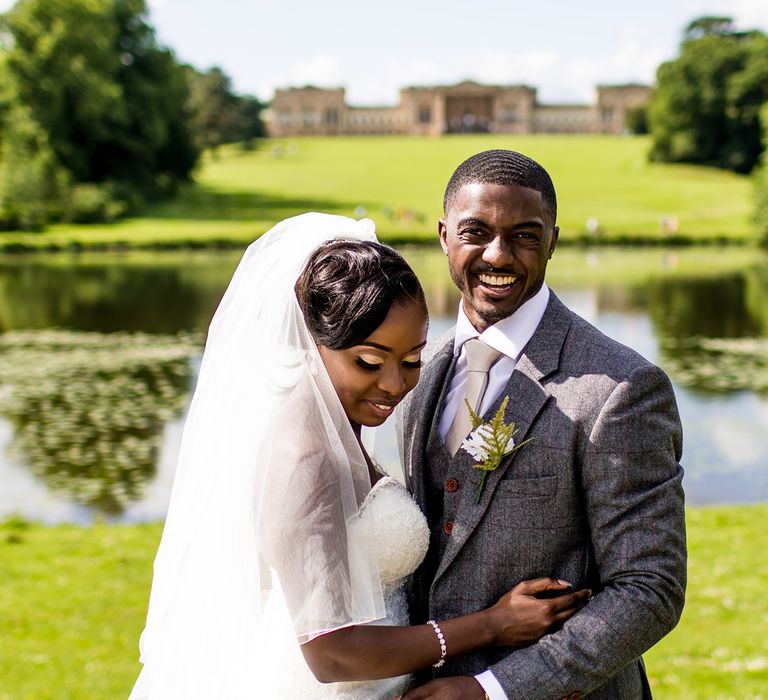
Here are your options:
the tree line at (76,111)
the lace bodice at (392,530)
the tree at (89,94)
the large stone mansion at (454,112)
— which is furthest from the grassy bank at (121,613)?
the large stone mansion at (454,112)

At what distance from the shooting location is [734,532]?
26.6 ft

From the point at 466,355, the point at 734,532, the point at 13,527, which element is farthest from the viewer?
the point at 13,527

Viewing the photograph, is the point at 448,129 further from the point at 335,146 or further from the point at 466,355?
the point at 466,355

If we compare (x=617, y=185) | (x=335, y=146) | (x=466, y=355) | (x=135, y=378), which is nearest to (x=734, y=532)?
(x=466, y=355)

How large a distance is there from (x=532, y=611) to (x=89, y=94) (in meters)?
49.3

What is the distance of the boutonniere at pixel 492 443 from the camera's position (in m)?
2.46

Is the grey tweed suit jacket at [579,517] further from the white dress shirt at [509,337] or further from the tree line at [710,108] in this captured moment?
the tree line at [710,108]

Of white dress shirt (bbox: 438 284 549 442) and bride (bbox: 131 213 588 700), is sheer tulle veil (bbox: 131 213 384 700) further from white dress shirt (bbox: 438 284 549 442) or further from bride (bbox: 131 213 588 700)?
white dress shirt (bbox: 438 284 549 442)

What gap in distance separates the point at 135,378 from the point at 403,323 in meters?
14.9

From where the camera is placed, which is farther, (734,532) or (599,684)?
(734,532)

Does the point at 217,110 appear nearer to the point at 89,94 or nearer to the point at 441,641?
the point at 89,94

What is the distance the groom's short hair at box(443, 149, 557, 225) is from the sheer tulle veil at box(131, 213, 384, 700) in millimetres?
375

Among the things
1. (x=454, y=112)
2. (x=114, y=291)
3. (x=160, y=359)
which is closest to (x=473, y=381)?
(x=160, y=359)

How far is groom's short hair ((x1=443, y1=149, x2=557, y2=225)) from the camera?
8.25ft
